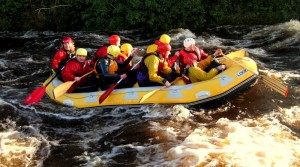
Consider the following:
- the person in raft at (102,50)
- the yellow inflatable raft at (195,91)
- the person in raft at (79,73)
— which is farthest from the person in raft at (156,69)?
the person in raft at (79,73)

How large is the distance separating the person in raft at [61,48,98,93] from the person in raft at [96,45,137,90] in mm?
241

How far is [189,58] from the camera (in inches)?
309

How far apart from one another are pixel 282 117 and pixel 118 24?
23.1 feet

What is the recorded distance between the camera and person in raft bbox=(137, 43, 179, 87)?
7.69 m

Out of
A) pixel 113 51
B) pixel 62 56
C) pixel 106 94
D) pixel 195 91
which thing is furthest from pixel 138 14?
pixel 195 91

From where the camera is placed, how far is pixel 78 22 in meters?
13.8

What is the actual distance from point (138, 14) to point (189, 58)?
4.88 meters

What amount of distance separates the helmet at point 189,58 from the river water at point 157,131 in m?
0.90

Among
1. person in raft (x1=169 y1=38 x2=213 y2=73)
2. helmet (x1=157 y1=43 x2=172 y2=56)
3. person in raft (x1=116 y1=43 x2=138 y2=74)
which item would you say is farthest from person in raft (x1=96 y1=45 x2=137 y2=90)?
person in raft (x1=169 y1=38 x2=213 y2=73)

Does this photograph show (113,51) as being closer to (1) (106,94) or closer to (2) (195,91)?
(1) (106,94)

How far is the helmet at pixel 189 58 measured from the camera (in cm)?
784

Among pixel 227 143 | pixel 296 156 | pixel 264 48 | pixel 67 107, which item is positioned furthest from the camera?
pixel 264 48

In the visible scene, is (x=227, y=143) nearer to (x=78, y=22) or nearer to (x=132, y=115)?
(x=132, y=115)

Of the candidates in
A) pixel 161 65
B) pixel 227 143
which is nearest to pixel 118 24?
pixel 161 65
